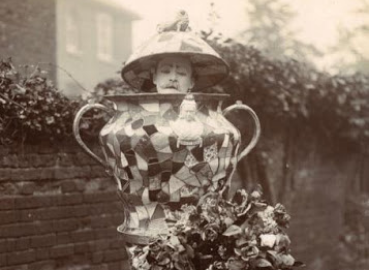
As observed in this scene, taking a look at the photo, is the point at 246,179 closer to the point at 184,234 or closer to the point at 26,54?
the point at 184,234

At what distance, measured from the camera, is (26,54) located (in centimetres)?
1110

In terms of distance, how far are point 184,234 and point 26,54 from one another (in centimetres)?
924

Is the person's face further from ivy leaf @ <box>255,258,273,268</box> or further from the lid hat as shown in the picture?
ivy leaf @ <box>255,258,273,268</box>

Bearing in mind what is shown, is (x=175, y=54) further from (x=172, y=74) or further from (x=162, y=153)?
(x=162, y=153)

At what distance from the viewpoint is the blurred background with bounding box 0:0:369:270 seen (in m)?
3.99

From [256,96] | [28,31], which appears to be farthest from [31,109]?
[28,31]

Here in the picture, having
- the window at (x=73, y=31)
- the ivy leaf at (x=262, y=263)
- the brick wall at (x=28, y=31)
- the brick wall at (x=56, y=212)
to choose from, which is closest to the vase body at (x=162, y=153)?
the brick wall at (x=56, y=212)

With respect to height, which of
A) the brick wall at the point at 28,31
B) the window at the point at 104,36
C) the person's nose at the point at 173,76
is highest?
the person's nose at the point at 173,76

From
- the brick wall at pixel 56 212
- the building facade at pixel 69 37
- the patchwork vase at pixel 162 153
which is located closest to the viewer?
the patchwork vase at pixel 162 153

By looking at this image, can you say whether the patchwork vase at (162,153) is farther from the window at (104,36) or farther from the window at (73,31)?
the window at (104,36)

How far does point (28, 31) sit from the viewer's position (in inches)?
440

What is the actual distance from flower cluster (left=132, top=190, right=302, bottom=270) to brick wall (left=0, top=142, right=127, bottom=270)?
4.80 feet

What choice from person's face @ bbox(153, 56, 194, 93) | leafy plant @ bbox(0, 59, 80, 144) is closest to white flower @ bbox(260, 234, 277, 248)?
person's face @ bbox(153, 56, 194, 93)

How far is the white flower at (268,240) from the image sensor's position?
2.45m
